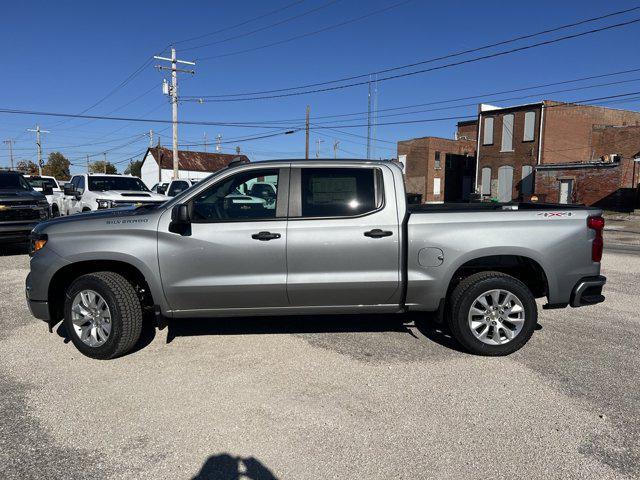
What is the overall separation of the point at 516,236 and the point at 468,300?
75 centimetres

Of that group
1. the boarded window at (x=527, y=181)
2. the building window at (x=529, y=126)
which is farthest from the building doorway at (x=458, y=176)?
the building window at (x=529, y=126)

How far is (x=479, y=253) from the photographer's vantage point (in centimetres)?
457

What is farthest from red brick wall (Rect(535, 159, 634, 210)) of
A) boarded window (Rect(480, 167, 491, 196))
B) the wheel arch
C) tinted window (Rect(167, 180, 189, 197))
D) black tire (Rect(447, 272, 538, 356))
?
the wheel arch

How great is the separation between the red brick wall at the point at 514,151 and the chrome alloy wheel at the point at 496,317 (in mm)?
39694

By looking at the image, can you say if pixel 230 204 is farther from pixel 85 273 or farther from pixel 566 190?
pixel 566 190

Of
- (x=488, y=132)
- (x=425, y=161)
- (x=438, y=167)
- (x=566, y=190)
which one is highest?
(x=488, y=132)

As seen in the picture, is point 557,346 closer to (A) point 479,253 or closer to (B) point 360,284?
(A) point 479,253

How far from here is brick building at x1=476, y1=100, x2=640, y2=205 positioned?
131 ft

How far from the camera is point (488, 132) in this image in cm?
4444

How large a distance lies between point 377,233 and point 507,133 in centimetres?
4223

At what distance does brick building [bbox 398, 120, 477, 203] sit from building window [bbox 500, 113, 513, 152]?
34.7 feet

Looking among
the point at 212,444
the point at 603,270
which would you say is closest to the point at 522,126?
the point at 603,270

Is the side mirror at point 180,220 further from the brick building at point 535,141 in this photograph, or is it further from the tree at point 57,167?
the tree at point 57,167

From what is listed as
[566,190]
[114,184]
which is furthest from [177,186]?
[566,190]
